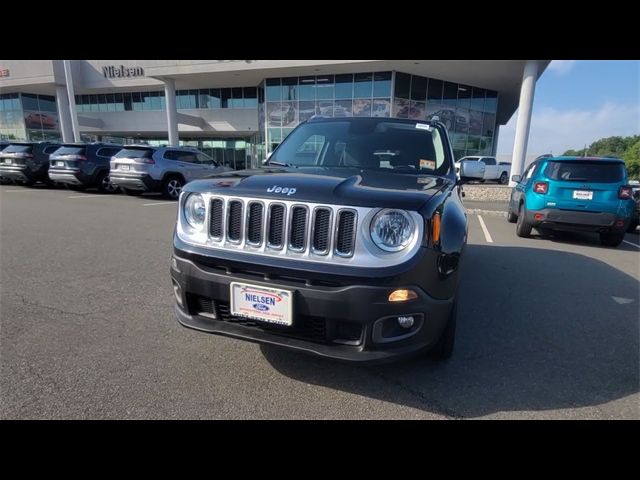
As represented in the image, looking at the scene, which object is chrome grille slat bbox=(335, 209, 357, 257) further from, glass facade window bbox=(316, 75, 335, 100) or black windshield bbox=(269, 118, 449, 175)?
glass facade window bbox=(316, 75, 335, 100)

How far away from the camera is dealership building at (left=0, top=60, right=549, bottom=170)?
78.3 feet

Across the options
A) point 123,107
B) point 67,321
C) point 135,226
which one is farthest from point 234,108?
point 67,321

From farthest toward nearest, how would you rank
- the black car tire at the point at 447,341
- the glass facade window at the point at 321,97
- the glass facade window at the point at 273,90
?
the glass facade window at the point at 273,90 < the glass facade window at the point at 321,97 < the black car tire at the point at 447,341

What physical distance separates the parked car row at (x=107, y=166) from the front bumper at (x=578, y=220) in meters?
9.71

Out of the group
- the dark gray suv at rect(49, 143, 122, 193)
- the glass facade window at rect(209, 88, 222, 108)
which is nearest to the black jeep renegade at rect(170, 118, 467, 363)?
the dark gray suv at rect(49, 143, 122, 193)

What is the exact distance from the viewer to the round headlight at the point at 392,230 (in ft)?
6.86

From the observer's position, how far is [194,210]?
8.25ft

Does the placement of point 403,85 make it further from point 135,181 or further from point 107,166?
point 135,181

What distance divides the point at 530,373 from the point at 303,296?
189 centimetres

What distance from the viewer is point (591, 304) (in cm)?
418

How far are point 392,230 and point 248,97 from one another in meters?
32.7

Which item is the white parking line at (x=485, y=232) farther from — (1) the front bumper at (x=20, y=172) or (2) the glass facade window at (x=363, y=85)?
(2) the glass facade window at (x=363, y=85)

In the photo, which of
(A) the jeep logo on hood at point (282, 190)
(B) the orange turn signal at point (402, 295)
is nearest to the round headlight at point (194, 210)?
(A) the jeep logo on hood at point (282, 190)

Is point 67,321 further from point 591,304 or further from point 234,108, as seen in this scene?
point 234,108
